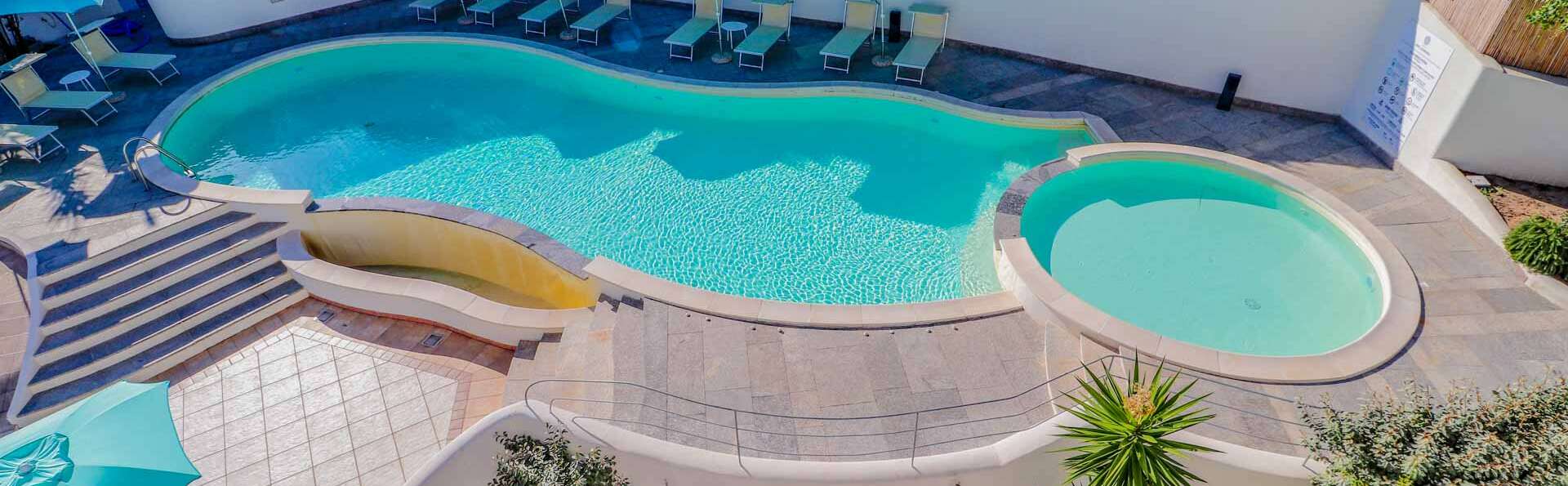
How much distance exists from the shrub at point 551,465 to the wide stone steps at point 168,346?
5.26m

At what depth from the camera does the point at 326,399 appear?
28.3 ft

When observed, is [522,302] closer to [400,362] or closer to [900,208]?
[400,362]

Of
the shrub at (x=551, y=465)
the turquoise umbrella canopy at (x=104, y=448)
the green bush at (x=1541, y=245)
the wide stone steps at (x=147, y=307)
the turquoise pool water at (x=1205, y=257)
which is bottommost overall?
the wide stone steps at (x=147, y=307)

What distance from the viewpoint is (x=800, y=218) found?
10.9 m

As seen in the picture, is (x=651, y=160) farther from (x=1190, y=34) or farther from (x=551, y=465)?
(x=1190, y=34)

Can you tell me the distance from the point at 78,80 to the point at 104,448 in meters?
11.1

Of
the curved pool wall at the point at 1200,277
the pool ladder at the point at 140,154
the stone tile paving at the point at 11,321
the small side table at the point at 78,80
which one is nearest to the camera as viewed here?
the curved pool wall at the point at 1200,277

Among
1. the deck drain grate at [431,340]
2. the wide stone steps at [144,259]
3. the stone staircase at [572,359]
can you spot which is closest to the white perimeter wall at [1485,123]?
the stone staircase at [572,359]

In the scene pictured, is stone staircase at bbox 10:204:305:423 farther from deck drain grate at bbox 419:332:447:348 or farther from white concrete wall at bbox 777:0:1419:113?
white concrete wall at bbox 777:0:1419:113

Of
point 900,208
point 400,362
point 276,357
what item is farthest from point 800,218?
point 276,357

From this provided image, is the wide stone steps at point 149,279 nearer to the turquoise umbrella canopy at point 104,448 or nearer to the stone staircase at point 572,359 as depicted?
the turquoise umbrella canopy at point 104,448

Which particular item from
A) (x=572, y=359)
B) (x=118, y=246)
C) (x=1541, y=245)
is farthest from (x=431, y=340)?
(x=1541, y=245)

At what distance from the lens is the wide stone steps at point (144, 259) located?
9.17 m

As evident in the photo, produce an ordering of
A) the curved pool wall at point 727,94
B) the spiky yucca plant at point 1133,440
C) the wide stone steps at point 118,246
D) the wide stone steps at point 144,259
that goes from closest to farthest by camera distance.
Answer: the spiky yucca plant at point 1133,440 → the curved pool wall at point 727,94 → the wide stone steps at point 144,259 → the wide stone steps at point 118,246
